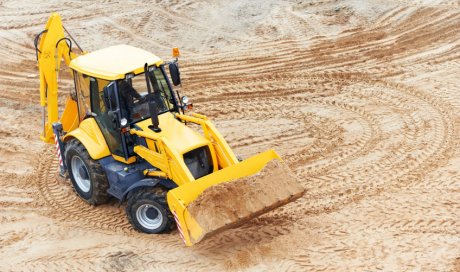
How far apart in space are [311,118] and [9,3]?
11.7 metres

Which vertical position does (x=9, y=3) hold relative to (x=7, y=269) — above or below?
above

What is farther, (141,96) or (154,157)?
(141,96)

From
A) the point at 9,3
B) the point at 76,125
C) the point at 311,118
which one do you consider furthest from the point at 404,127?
the point at 9,3

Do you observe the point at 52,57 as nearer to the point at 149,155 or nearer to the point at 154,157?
the point at 149,155

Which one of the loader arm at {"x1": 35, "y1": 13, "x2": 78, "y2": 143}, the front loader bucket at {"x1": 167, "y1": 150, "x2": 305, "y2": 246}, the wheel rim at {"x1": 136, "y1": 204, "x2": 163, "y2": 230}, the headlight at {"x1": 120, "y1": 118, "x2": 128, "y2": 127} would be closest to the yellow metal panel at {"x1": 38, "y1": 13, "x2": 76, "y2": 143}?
the loader arm at {"x1": 35, "y1": 13, "x2": 78, "y2": 143}

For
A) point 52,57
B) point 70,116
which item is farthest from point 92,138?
point 52,57

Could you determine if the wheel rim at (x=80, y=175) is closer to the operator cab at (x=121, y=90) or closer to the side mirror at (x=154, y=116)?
the operator cab at (x=121, y=90)

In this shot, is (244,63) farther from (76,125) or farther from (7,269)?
(7,269)

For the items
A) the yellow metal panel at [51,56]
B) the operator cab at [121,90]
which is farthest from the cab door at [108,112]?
the yellow metal panel at [51,56]

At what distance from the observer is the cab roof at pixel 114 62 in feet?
29.2

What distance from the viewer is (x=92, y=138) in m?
9.56

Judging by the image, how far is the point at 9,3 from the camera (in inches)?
778

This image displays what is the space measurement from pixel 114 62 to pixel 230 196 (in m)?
2.71

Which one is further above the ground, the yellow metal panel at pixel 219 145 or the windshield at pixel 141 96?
the windshield at pixel 141 96
